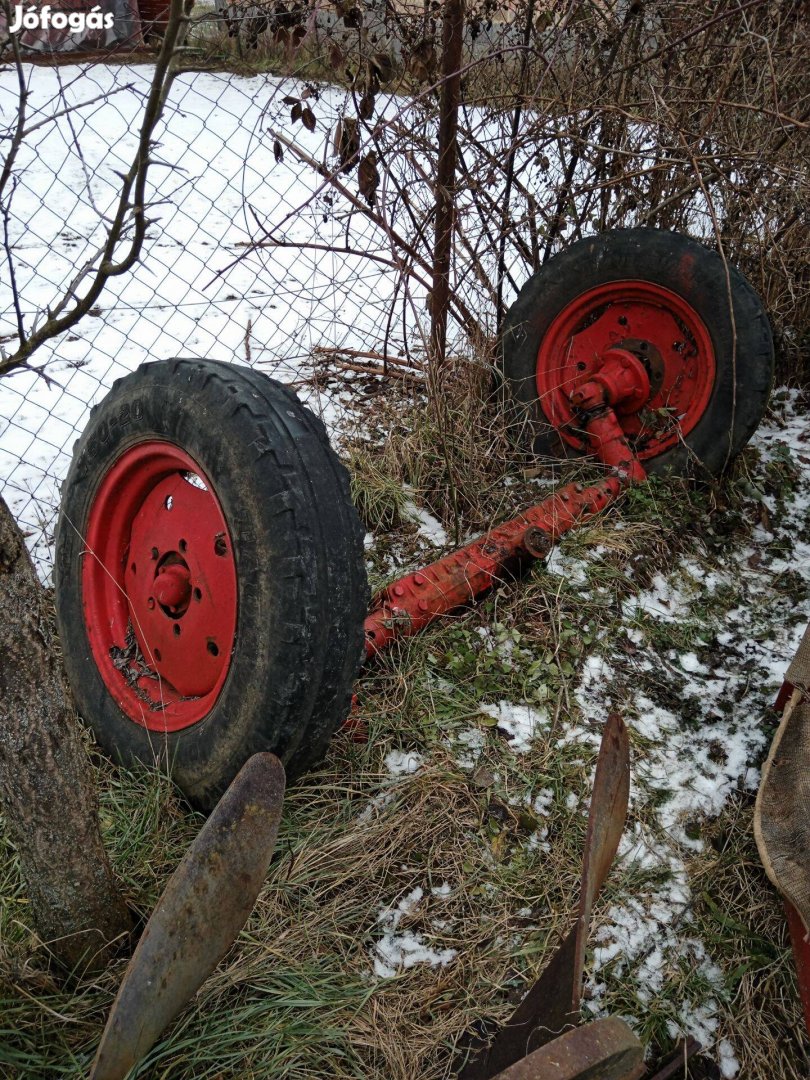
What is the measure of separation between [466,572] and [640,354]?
141 centimetres

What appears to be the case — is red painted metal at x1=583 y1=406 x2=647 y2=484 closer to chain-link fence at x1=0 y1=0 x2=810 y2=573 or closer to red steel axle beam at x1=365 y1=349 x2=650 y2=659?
red steel axle beam at x1=365 y1=349 x2=650 y2=659

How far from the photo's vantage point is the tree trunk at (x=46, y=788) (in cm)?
158

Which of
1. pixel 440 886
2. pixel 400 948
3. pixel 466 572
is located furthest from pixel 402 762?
pixel 466 572

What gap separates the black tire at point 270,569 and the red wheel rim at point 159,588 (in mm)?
87

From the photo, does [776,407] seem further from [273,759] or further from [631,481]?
[273,759]

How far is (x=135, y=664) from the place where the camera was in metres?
2.53

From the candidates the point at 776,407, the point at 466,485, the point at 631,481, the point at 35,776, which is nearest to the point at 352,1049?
the point at 35,776

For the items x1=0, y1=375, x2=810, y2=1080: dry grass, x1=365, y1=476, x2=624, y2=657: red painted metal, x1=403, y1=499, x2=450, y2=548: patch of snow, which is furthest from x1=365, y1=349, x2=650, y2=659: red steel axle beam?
x1=403, y1=499, x2=450, y2=548: patch of snow

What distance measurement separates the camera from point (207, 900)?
164 centimetres

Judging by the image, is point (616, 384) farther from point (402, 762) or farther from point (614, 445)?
point (402, 762)

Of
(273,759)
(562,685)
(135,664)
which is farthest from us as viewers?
(562,685)

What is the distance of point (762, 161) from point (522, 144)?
1000 mm

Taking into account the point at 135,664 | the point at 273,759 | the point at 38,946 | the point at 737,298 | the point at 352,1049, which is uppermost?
the point at 737,298

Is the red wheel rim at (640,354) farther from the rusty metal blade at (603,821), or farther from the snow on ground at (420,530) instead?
the rusty metal blade at (603,821)
